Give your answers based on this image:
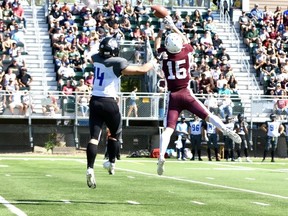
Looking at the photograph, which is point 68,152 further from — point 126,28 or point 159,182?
A: point 159,182

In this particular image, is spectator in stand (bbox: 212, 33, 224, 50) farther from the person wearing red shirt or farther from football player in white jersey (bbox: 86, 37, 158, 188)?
football player in white jersey (bbox: 86, 37, 158, 188)

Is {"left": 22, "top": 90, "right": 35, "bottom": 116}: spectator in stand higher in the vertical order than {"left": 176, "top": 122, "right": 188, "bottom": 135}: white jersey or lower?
higher

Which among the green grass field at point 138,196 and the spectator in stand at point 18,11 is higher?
the spectator in stand at point 18,11

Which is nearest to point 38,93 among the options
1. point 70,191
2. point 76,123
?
point 76,123

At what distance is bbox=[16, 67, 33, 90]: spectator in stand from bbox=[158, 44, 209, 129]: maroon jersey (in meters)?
20.1

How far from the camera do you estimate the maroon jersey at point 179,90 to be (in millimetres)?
14625

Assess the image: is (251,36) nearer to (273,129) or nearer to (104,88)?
(273,129)

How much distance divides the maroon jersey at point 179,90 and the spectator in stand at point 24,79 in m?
20.1

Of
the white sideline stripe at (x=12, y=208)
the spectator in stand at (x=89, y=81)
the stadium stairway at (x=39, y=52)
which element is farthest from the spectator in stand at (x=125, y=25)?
the white sideline stripe at (x=12, y=208)

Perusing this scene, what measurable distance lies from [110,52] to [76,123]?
67.0 feet

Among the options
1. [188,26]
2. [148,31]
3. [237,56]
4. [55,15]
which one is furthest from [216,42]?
[55,15]

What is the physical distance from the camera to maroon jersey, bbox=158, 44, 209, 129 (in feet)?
48.0

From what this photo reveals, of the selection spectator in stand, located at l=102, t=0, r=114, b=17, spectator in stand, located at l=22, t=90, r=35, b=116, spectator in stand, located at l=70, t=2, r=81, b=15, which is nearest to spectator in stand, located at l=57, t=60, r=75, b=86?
spectator in stand, located at l=22, t=90, r=35, b=116

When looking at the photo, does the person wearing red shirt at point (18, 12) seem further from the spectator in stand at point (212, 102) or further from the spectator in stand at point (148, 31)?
the spectator in stand at point (212, 102)
